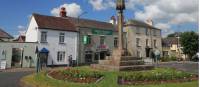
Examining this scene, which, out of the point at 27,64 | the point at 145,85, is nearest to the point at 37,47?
the point at 27,64

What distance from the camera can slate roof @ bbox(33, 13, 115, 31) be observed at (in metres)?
36.2

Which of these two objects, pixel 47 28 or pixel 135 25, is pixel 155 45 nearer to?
pixel 135 25

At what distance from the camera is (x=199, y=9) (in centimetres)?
498

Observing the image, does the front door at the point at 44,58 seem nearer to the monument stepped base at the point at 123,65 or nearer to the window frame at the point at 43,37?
the window frame at the point at 43,37

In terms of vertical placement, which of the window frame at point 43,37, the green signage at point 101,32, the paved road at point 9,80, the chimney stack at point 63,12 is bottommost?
the paved road at point 9,80

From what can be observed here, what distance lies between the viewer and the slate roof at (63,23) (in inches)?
1427

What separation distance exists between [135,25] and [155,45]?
8.35 metres

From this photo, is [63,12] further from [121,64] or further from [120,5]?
[121,64]

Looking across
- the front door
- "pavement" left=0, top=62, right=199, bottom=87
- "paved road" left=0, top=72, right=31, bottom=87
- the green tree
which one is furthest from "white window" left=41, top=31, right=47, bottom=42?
the green tree

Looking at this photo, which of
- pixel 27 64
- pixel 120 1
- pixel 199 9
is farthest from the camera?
pixel 27 64

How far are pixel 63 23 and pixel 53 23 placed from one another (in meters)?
1.96

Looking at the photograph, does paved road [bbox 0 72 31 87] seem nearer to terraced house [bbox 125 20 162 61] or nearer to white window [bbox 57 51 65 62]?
white window [bbox 57 51 65 62]

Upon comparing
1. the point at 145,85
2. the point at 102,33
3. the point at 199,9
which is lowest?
the point at 145,85

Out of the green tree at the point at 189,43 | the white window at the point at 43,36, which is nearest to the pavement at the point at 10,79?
the white window at the point at 43,36
